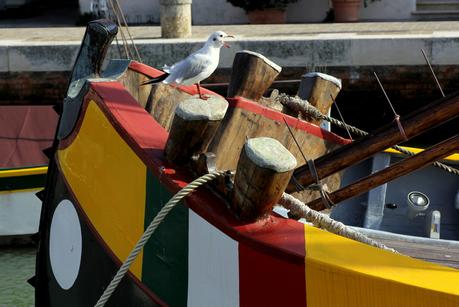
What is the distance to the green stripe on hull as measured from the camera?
3311 millimetres

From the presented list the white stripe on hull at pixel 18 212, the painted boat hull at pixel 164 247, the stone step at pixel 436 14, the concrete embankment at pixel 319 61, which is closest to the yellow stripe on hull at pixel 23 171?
the white stripe on hull at pixel 18 212

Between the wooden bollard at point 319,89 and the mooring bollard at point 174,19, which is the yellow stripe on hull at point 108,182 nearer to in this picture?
the wooden bollard at point 319,89

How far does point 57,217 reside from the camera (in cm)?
434

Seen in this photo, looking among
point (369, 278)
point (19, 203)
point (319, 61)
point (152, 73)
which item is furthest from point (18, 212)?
point (369, 278)

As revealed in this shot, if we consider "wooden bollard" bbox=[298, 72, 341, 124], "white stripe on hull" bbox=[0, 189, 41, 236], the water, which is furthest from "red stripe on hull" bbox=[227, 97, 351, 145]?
"white stripe on hull" bbox=[0, 189, 41, 236]

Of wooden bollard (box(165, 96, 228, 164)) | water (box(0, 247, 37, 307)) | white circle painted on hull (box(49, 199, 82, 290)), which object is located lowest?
water (box(0, 247, 37, 307))

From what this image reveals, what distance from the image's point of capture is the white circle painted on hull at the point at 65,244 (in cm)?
405

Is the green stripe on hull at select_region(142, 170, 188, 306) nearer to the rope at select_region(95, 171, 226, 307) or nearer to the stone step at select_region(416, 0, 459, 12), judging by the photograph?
the rope at select_region(95, 171, 226, 307)

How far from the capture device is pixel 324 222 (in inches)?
127

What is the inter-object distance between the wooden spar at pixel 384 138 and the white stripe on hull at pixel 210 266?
82cm

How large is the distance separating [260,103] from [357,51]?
21.2 feet

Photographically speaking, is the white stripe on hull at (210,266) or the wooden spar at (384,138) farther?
the wooden spar at (384,138)

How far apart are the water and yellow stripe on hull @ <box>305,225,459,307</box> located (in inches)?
188

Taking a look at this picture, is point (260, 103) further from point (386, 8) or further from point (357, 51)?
point (386, 8)
